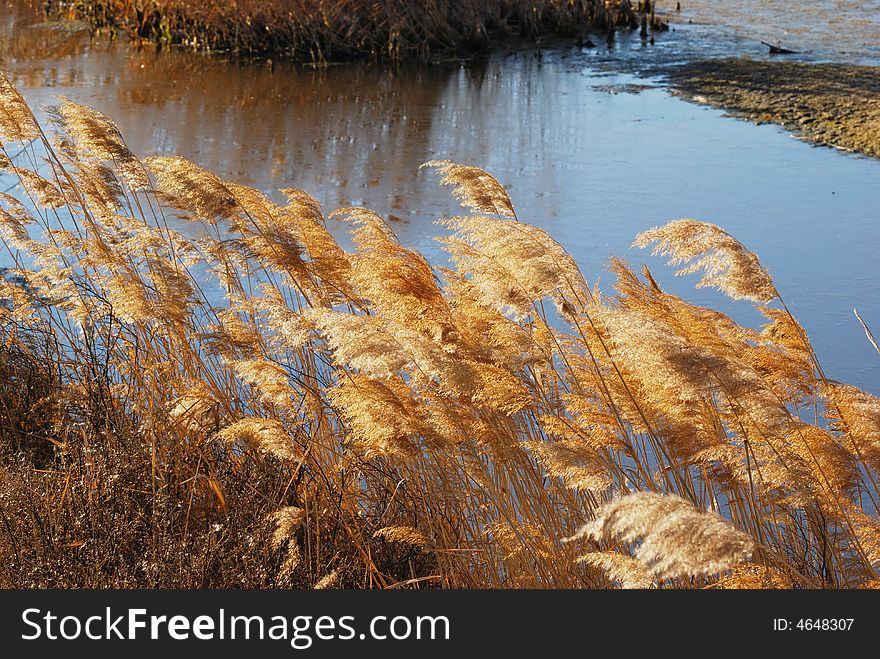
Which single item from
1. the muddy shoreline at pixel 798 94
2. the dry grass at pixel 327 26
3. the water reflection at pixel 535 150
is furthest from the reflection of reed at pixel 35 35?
the muddy shoreline at pixel 798 94

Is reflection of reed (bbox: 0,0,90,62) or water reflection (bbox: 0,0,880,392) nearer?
water reflection (bbox: 0,0,880,392)

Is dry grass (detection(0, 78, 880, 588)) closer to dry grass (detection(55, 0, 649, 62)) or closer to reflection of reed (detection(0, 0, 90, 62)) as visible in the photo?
dry grass (detection(55, 0, 649, 62))

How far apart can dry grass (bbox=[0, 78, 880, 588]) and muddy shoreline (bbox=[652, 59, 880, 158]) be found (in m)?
6.40

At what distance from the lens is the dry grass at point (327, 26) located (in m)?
Result: 12.1

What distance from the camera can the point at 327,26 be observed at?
12180mm

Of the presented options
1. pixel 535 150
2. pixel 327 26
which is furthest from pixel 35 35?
pixel 535 150

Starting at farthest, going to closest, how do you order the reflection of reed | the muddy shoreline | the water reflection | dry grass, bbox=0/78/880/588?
the reflection of reed
the muddy shoreline
the water reflection
dry grass, bbox=0/78/880/588

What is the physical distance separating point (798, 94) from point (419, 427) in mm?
8691

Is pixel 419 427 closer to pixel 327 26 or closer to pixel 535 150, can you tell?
pixel 535 150

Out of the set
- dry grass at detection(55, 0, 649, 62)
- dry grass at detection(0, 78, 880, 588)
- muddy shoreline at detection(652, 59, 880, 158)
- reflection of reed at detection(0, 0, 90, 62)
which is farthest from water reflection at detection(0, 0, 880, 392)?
dry grass at detection(0, 78, 880, 588)

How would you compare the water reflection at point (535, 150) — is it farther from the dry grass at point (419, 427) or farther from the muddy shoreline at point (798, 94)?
the dry grass at point (419, 427)

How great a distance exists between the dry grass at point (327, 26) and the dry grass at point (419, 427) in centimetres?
866

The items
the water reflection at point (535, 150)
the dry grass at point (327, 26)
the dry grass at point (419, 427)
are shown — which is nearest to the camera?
the dry grass at point (419, 427)

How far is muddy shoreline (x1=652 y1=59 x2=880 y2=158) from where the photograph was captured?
9242 mm
